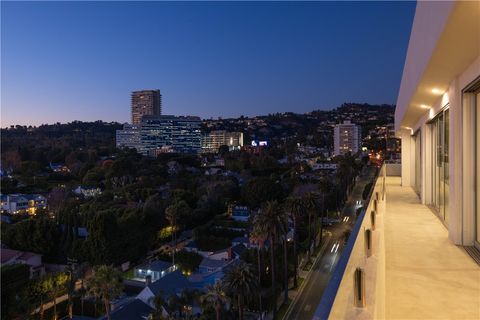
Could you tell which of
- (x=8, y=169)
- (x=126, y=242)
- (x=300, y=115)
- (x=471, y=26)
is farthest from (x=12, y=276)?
(x=300, y=115)

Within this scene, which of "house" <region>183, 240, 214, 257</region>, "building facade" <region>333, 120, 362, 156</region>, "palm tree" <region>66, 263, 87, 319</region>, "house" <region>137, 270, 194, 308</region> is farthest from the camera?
"building facade" <region>333, 120, 362, 156</region>

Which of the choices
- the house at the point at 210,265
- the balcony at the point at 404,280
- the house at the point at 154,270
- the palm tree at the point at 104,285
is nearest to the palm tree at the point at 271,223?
the house at the point at 210,265

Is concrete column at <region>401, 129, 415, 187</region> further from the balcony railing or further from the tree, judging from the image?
the tree

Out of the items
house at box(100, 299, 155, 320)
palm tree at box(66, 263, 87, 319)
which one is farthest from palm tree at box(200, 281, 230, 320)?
palm tree at box(66, 263, 87, 319)

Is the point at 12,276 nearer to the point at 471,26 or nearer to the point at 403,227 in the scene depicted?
the point at 403,227

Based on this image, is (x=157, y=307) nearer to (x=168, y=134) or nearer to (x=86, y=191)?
(x=86, y=191)

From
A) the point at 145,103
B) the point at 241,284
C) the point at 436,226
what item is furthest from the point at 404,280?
the point at 145,103
